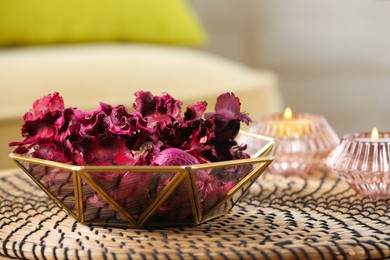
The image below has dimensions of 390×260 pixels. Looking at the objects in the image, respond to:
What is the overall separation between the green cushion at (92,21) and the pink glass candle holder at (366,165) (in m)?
1.23

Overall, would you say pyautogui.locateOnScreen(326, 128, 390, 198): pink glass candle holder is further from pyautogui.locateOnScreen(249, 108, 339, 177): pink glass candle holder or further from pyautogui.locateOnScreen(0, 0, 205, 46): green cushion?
pyautogui.locateOnScreen(0, 0, 205, 46): green cushion

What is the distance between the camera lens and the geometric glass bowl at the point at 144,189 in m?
0.71

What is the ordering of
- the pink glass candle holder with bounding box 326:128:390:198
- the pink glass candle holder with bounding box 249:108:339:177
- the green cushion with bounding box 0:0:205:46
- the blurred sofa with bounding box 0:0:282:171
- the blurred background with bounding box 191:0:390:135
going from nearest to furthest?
1. the pink glass candle holder with bounding box 326:128:390:198
2. the pink glass candle holder with bounding box 249:108:339:177
3. the blurred sofa with bounding box 0:0:282:171
4. the green cushion with bounding box 0:0:205:46
5. the blurred background with bounding box 191:0:390:135

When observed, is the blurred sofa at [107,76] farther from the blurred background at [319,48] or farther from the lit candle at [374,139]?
the lit candle at [374,139]

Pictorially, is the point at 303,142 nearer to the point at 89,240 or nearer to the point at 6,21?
the point at 89,240

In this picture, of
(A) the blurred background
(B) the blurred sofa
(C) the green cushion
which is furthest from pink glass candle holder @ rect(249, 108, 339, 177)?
(A) the blurred background

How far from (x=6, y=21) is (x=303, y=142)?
112 centimetres

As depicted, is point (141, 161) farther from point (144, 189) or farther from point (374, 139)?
point (374, 139)

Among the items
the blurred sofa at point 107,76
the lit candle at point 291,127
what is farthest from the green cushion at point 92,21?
the lit candle at point 291,127

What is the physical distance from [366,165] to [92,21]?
4.15ft

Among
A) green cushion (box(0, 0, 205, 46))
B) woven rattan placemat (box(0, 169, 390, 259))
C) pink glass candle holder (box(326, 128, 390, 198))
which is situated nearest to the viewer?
woven rattan placemat (box(0, 169, 390, 259))

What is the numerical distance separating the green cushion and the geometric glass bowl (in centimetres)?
123

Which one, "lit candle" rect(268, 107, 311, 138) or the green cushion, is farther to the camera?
the green cushion

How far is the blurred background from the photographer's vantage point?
263 centimetres
